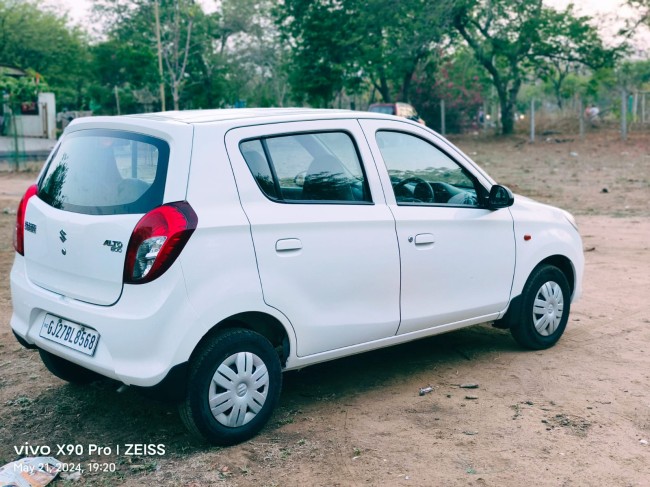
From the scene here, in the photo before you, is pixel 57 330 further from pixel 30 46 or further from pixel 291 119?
pixel 30 46

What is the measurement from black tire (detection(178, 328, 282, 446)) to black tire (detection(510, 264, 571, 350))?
212 centimetres

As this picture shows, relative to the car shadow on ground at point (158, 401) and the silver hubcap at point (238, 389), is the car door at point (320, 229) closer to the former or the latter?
the silver hubcap at point (238, 389)

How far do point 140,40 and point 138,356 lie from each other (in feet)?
173

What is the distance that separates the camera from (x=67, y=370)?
16.8 feet

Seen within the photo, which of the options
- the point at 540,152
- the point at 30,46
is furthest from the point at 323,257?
the point at 30,46

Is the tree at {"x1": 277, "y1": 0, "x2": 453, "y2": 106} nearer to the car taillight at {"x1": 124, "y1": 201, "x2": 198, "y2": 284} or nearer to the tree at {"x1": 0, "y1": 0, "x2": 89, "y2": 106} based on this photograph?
the tree at {"x1": 0, "y1": 0, "x2": 89, "y2": 106}

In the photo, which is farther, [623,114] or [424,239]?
[623,114]

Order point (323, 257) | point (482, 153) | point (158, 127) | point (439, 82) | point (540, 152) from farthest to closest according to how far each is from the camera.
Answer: point (439, 82), point (482, 153), point (540, 152), point (323, 257), point (158, 127)

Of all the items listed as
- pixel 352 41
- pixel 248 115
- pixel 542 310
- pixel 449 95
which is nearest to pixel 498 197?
pixel 542 310

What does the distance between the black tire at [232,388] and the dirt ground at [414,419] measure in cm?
12

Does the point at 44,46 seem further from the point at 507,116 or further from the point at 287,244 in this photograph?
the point at 287,244

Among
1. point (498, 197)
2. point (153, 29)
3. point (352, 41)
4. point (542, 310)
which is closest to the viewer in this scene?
point (498, 197)

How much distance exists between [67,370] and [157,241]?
62.8 inches

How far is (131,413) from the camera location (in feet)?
15.7
